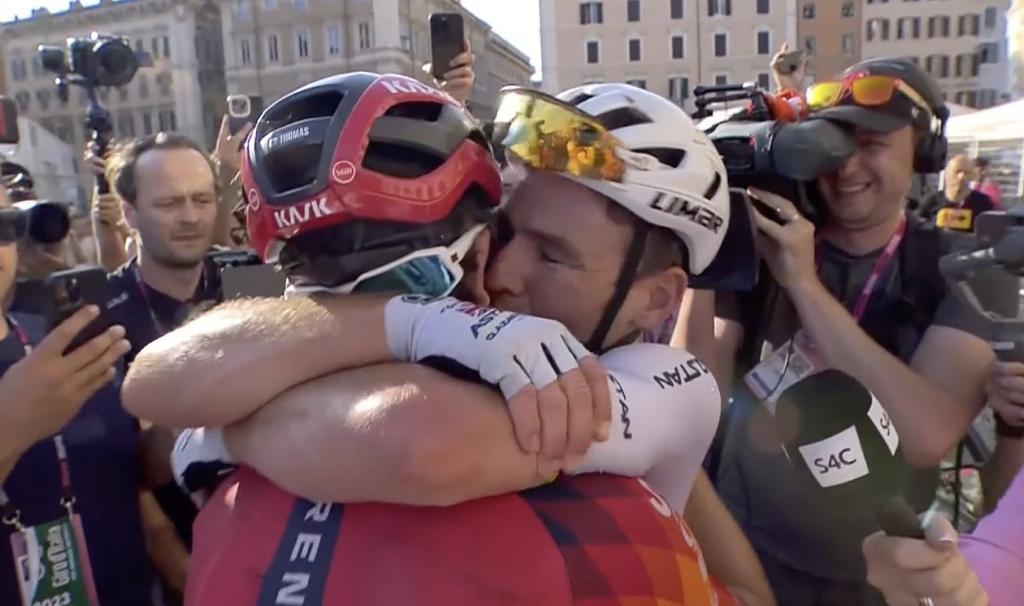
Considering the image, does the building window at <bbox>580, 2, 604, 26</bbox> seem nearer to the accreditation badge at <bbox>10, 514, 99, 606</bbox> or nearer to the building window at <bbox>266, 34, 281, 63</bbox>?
the building window at <bbox>266, 34, 281, 63</bbox>

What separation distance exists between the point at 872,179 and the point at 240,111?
12.3 feet

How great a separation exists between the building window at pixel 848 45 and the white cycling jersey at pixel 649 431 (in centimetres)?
6480

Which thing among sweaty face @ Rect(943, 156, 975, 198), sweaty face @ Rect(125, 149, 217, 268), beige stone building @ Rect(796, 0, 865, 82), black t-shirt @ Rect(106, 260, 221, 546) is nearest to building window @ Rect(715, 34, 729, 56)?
beige stone building @ Rect(796, 0, 865, 82)

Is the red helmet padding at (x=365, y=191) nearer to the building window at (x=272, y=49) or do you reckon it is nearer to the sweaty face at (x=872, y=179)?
the sweaty face at (x=872, y=179)

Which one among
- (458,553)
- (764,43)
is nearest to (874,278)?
(458,553)

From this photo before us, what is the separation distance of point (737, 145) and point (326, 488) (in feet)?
5.12

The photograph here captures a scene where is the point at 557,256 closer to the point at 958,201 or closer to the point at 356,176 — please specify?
the point at 356,176

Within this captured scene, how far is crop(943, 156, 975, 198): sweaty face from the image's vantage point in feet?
27.2

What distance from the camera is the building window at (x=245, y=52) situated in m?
61.4

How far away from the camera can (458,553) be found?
113 cm

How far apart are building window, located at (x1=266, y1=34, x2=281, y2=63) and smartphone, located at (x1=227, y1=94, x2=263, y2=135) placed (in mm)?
59643

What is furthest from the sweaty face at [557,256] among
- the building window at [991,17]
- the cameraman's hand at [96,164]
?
the building window at [991,17]

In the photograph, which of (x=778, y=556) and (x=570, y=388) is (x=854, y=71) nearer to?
(x=778, y=556)

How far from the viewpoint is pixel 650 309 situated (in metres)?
1.74
